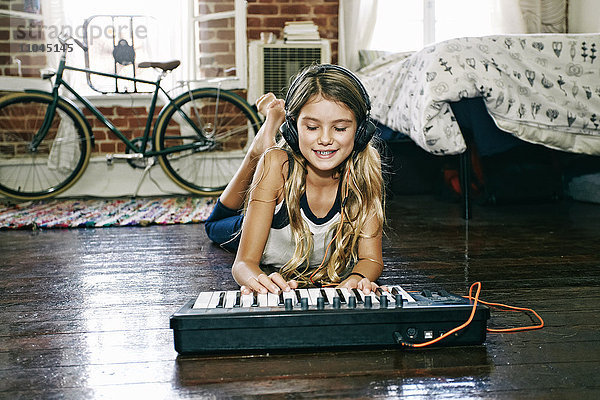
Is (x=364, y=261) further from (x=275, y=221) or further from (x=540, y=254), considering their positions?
(x=540, y=254)

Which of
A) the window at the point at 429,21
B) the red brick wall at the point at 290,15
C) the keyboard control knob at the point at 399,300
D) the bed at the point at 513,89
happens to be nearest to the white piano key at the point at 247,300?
the keyboard control knob at the point at 399,300

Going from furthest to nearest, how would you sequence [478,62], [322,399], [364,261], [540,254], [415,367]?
[478,62], [540,254], [364,261], [415,367], [322,399]

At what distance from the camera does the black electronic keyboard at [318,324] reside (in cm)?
88

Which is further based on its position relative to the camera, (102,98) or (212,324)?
(102,98)

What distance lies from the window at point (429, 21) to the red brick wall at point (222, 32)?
504 millimetres

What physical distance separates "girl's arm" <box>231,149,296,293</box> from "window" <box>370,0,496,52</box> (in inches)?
118

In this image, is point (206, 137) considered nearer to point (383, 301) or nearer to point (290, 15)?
point (290, 15)

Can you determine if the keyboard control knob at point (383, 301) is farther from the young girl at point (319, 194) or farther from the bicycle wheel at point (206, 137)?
the bicycle wheel at point (206, 137)

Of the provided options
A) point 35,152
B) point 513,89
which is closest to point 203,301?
point 513,89

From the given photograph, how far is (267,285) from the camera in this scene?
106 cm

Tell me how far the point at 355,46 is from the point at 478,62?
1699mm

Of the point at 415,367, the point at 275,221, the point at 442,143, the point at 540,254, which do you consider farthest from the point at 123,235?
the point at 415,367

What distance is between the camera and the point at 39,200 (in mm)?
3352

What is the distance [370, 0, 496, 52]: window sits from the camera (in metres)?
4.14
